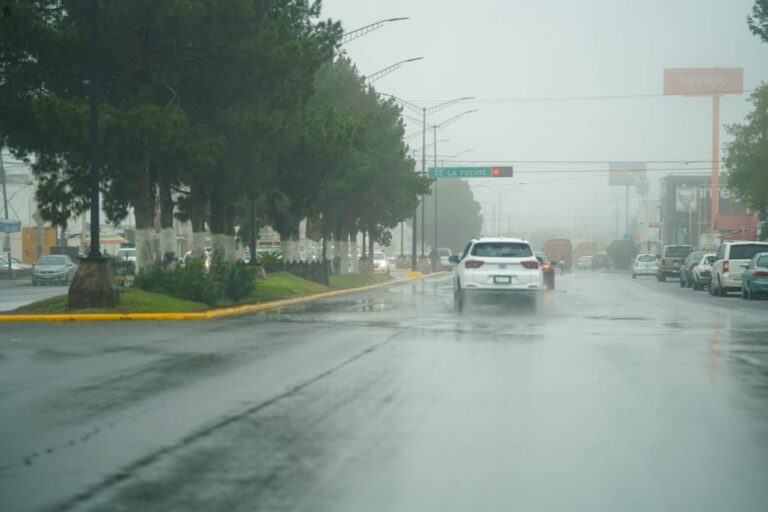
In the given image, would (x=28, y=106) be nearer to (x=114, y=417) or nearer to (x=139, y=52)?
(x=139, y=52)

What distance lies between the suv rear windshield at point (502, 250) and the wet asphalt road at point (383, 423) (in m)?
8.30

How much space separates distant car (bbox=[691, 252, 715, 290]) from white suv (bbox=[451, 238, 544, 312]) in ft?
65.9

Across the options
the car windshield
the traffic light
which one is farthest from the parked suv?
the car windshield

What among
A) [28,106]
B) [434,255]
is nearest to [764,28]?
[28,106]

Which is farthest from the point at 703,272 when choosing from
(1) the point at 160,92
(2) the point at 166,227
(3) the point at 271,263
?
(1) the point at 160,92

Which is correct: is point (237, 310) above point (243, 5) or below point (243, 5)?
below

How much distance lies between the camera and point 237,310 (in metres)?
27.2

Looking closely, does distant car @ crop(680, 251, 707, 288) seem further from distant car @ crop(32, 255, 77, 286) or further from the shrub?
distant car @ crop(32, 255, 77, 286)

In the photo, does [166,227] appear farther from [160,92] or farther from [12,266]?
[12,266]

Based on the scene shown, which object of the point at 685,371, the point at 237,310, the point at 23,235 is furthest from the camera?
the point at 23,235

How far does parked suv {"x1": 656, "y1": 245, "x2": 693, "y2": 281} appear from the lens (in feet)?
206

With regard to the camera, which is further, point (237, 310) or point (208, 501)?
point (237, 310)

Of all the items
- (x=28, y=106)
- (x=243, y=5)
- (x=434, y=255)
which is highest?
(x=243, y=5)

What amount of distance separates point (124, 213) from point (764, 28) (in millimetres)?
22396
